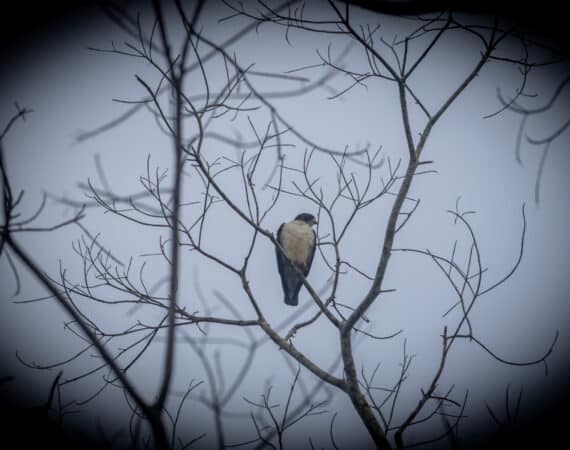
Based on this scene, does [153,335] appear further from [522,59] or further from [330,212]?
[522,59]

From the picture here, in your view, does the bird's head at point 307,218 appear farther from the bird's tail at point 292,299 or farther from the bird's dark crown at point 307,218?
the bird's tail at point 292,299

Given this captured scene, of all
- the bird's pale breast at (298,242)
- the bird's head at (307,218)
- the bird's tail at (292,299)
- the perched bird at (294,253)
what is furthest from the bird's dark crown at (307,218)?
the bird's tail at (292,299)

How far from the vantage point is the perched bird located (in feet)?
20.9

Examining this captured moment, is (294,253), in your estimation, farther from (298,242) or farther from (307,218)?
(307,218)

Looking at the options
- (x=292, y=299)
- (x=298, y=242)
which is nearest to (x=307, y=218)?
(x=298, y=242)

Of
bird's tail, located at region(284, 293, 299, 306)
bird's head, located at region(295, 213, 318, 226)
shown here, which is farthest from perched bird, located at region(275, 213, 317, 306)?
bird's head, located at region(295, 213, 318, 226)

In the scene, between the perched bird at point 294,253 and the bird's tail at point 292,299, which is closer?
the perched bird at point 294,253

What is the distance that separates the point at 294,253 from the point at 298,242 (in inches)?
6.7

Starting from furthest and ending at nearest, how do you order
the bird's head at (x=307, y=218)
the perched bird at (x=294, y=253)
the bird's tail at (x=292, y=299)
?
the bird's head at (x=307, y=218), the bird's tail at (x=292, y=299), the perched bird at (x=294, y=253)

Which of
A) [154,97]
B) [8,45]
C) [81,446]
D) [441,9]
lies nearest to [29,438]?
[81,446]

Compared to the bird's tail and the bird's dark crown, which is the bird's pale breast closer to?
the bird's dark crown

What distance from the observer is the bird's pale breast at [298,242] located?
636 cm

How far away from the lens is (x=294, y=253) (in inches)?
250

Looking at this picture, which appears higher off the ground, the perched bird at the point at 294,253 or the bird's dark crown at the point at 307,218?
the bird's dark crown at the point at 307,218
